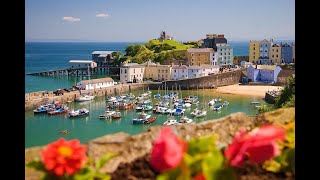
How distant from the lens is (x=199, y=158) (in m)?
0.51

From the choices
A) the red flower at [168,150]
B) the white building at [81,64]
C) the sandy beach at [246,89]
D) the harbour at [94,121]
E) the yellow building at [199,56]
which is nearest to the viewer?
the red flower at [168,150]

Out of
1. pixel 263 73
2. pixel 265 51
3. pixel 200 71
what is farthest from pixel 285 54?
pixel 200 71

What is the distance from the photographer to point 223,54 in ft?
65.0

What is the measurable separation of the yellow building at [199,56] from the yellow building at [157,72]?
5.74 feet

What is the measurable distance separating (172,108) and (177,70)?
537cm

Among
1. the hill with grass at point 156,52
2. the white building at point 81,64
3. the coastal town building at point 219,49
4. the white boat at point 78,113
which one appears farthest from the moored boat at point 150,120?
the white building at point 81,64

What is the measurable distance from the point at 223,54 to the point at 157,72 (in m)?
4.01

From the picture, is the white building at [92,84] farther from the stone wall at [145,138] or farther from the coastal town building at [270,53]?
the stone wall at [145,138]

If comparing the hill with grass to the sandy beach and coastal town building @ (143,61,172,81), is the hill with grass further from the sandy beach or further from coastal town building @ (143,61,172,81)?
the sandy beach

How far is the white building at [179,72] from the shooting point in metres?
17.0

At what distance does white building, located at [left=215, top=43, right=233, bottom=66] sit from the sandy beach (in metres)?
3.03

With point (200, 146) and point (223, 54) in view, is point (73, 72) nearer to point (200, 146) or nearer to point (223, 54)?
point (223, 54)

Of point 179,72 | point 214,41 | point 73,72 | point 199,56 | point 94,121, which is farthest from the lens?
point 73,72
